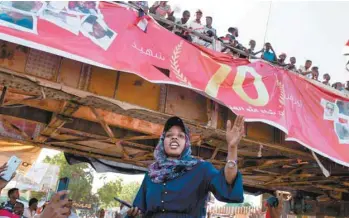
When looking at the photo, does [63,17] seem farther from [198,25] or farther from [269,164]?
[269,164]

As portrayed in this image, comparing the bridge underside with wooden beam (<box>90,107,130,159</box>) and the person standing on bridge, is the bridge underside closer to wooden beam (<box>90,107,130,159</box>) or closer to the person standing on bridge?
wooden beam (<box>90,107,130,159</box>)

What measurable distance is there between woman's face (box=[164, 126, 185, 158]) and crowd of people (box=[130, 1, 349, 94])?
11.2 feet

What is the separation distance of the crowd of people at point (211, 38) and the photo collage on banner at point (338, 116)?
1.19 m

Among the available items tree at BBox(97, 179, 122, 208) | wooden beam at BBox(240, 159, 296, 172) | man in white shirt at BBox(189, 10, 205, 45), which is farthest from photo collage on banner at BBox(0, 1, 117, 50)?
tree at BBox(97, 179, 122, 208)

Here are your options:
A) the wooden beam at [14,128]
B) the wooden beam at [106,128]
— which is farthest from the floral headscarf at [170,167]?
the wooden beam at [14,128]

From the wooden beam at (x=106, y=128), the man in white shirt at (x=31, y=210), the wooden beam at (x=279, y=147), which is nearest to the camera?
the wooden beam at (x=106, y=128)

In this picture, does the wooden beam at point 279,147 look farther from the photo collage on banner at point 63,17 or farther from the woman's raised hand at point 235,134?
the woman's raised hand at point 235,134

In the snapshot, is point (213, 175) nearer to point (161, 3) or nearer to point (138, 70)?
point (138, 70)

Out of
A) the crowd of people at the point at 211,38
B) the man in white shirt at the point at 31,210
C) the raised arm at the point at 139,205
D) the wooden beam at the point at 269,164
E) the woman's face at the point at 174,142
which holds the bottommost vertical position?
the man in white shirt at the point at 31,210

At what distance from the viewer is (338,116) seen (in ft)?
24.3

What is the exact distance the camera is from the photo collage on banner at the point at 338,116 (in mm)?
7254

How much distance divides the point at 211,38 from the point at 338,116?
3125 mm

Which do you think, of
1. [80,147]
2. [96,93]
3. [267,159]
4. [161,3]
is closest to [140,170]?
[80,147]

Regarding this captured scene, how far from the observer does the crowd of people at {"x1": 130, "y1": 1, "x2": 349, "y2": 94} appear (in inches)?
263
